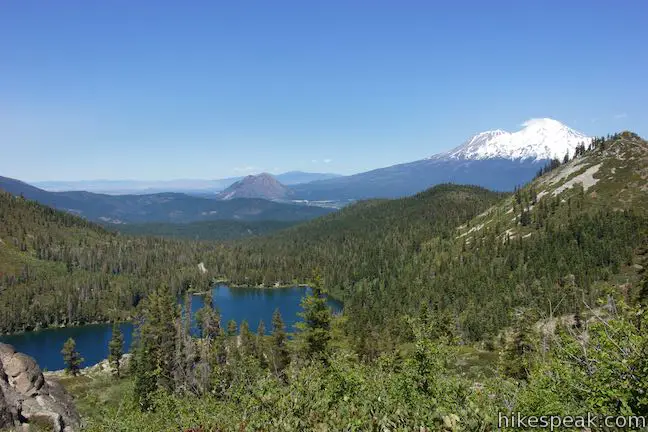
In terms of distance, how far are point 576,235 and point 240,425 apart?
8243 inches

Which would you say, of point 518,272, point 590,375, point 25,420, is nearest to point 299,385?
point 590,375

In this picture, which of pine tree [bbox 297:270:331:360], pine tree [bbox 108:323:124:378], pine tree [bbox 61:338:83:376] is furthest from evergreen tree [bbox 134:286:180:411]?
pine tree [bbox 297:270:331:360]

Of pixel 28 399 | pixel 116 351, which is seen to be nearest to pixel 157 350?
pixel 116 351

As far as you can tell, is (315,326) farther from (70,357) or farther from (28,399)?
(70,357)

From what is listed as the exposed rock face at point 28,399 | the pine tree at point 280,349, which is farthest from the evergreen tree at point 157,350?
the exposed rock face at point 28,399

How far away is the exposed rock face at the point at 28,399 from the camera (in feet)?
122

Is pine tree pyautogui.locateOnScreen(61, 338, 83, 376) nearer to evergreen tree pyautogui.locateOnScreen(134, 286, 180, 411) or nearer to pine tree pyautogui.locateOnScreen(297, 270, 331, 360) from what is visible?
evergreen tree pyautogui.locateOnScreen(134, 286, 180, 411)

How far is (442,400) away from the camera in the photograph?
55.7ft

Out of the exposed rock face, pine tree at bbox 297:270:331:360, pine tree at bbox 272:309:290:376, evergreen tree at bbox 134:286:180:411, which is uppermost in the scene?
pine tree at bbox 297:270:331:360

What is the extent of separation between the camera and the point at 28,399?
141 ft

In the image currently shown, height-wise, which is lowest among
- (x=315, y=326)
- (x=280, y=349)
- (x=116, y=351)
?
(x=116, y=351)

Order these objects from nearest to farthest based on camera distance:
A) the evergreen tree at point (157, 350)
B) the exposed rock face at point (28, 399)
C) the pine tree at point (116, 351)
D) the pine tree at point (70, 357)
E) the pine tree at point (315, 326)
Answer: the exposed rock face at point (28, 399) < the pine tree at point (315, 326) < the evergreen tree at point (157, 350) < the pine tree at point (116, 351) < the pine tree at point (70, 357)

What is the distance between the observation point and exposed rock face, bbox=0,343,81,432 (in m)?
37.1

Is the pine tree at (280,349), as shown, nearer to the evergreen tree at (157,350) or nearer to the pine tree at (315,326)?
the evergreen tree at (157,350)
